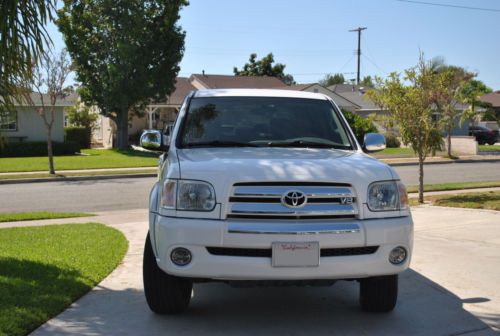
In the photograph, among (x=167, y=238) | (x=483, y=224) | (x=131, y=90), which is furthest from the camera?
(x=131, y=90)

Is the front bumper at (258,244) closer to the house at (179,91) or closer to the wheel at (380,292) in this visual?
the wheel at (380,292)

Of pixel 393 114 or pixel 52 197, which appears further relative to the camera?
pixel 52 197

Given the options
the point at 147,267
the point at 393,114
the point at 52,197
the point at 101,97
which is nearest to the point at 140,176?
the point at 52,197

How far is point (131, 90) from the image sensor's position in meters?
33.5

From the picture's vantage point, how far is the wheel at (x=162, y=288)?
4672 mm

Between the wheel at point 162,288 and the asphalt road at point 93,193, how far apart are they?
9.03m

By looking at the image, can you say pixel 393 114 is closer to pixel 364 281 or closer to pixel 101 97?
pixel 364 281

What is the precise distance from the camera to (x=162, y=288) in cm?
469

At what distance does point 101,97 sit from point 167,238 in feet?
103

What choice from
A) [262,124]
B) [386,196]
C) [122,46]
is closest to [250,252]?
[386,196]

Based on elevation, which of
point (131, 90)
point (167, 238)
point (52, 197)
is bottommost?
point (52, 197)

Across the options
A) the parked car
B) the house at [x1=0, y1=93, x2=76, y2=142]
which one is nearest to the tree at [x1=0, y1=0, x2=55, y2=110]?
the house at [x1=0, y1=93, x2=76, y2=142]

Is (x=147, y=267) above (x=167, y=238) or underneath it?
underneath

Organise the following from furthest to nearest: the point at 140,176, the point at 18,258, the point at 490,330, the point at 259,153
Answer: the point at 140,176 → the point at 18,258 → the point at 259,153 → the point at 490,330
